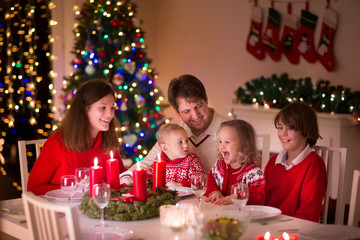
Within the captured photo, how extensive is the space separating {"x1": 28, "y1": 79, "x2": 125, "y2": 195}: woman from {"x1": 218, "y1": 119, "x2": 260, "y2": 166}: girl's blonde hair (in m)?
0.73

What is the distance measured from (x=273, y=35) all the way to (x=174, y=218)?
4.41 m

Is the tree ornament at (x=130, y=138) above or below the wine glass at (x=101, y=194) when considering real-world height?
below

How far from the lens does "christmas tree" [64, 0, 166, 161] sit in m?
5.07

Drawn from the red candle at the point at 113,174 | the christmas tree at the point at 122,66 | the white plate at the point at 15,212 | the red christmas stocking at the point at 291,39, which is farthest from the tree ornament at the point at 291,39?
the white plate at the point at 15,212

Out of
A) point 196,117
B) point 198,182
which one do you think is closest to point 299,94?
point 196,117

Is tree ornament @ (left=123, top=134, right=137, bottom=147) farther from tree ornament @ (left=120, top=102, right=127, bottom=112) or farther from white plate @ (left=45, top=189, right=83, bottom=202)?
white plate @ (left=45, top=189, right=83, bottom=202)

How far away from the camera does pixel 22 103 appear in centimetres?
A: 586

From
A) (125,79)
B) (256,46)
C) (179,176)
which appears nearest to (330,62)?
(256,46)

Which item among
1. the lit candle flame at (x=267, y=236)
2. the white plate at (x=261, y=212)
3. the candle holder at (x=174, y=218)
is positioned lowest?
the white plate at (x=261, y=212)

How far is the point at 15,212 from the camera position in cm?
225

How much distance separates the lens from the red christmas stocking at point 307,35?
18.0 feet

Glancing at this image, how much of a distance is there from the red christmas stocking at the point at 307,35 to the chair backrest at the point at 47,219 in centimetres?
436

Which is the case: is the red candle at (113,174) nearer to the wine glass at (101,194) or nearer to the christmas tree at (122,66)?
the wine glass at (101,194)

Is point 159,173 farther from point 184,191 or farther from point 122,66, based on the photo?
point 122,66
